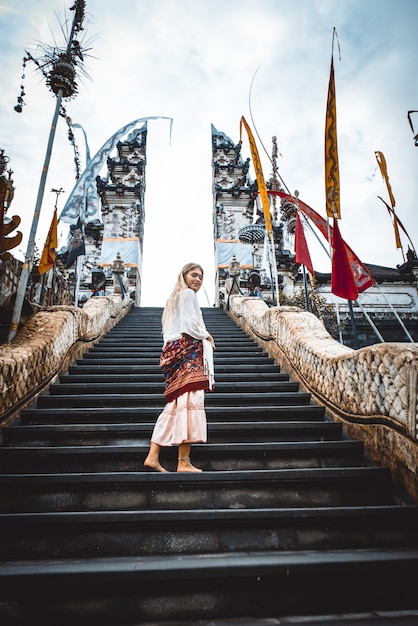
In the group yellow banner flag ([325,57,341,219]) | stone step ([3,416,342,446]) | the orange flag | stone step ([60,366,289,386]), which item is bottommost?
stone step ([3,416,342,446])

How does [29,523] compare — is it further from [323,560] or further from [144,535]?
[323,560]

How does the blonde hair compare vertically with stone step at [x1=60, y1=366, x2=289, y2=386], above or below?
above

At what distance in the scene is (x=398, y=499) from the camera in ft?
7.93

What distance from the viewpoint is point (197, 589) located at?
177 centimetres

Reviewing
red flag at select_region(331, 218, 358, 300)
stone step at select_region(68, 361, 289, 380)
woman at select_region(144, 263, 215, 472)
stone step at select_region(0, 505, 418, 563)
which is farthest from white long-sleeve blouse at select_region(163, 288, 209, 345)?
red flag at select_region(331, 218, 358, 300)

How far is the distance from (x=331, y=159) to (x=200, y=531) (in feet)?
16.9

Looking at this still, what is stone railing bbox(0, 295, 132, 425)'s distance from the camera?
3.25m

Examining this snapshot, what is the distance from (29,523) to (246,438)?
1.89m

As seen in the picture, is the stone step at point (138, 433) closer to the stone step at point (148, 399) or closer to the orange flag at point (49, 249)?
the stone step at point (148, 399)

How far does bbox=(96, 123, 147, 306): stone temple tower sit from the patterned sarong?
12269 mm

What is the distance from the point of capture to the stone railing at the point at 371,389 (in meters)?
2.44

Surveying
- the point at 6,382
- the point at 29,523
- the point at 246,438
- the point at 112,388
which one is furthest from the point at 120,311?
the point at 29,523

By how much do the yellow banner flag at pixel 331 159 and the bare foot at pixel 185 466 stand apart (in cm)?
382

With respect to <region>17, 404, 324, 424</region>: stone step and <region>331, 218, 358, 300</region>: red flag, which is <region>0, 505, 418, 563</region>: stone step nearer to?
<region>17, 404, 324, 424</region>: stone step
